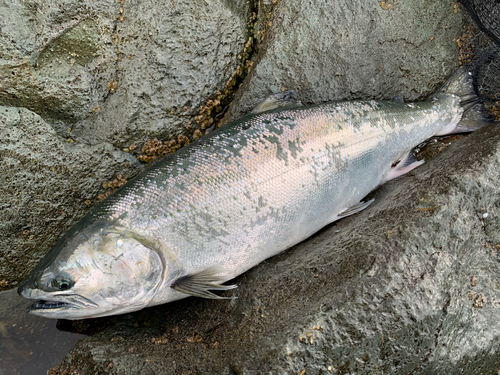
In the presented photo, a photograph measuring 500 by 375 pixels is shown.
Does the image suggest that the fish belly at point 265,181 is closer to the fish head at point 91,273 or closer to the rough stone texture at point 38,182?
the fish head at point 91,273

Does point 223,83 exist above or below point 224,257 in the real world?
above

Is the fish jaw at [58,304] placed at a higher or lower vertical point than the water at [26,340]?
higher

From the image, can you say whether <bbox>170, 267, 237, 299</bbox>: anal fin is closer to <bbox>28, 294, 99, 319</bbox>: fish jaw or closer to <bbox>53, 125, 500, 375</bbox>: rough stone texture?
<bbox>53, 125, 500, 375</bbox>: rough stone texture

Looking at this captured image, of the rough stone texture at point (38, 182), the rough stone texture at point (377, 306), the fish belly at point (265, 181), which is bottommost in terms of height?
the rough stone texture at point (377, 306)

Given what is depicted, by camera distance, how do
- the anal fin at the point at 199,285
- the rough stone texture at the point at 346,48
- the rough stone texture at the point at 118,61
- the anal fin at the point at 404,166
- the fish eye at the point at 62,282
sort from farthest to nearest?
the rough stone texture at the point at 346,48 → the anal fin at the point at 404,166 → the rough stone texture at the point at 118,61 → the anal fin at the point at 199,285 → the fish eye at the point at 62,282

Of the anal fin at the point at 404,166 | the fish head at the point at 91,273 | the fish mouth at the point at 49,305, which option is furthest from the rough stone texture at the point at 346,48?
the fish mouth at the point at 49,305

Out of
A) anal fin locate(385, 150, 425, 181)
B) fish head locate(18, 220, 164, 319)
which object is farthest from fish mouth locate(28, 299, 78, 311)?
anal fin locate(385, 150, 425, 181)

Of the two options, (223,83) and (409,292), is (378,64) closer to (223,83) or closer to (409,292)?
(223,83)

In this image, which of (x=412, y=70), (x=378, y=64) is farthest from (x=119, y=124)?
(x=412, y=70)
